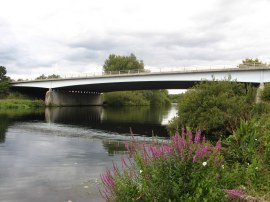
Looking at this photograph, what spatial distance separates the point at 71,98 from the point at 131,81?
102 ft

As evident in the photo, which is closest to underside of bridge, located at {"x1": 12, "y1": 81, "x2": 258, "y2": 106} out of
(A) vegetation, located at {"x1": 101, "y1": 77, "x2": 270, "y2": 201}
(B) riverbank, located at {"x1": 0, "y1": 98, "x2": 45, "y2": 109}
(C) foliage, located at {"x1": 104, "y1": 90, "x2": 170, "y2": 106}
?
(B) riverbank, located at {"x1": 0, "y1": 98, "x2": 45, "y2": 109}

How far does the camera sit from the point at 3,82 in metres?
76.4

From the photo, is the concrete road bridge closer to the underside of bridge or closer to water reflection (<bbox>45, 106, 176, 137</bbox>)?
the underside of bridge

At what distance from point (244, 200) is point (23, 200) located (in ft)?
21.8

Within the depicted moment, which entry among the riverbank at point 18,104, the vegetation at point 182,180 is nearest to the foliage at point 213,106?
the vegetation at point 182,180

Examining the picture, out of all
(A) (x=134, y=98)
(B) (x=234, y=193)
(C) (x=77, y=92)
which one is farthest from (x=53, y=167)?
(A) (x=134, y=98)

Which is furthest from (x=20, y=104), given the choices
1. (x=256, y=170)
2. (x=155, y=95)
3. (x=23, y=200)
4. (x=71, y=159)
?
(x=256, y=170)

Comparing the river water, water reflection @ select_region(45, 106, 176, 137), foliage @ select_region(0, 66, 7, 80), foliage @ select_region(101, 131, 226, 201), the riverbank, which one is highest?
foliage @ select_region(0, 66, 7, 80)

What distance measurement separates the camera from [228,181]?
550cm

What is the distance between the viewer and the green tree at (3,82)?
75938mm

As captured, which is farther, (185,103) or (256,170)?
(185,103)

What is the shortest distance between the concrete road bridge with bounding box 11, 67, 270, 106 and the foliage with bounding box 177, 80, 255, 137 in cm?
345

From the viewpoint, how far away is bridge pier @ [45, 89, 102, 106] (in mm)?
74000

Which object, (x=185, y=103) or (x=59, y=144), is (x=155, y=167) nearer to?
(x=59, y=144)
